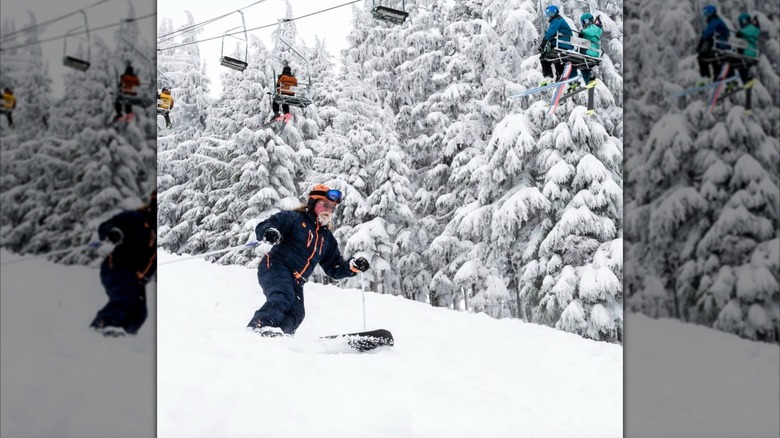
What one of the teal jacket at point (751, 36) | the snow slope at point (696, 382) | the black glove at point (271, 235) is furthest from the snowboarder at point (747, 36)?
the black glove at point (271, 235)

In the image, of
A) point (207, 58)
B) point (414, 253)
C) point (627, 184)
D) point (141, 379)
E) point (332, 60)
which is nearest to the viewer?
point (141, 379)

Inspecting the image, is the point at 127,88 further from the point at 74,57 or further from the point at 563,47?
the point at 563,47

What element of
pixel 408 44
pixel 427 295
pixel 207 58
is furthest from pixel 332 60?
pixel 427 295

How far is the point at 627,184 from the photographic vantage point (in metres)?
2.30

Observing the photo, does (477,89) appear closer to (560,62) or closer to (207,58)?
(560,62)

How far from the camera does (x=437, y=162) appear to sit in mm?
12414

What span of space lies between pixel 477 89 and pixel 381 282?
448 centimetres

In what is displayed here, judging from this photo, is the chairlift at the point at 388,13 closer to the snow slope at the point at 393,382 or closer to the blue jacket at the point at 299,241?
the blue jacket at the point at 299,241

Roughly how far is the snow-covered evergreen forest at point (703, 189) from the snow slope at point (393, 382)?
1.03 metres

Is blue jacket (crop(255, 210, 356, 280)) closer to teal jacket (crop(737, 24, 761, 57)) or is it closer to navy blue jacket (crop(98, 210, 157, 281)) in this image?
navy blue jacket (crop(98, 210, 157, 281))

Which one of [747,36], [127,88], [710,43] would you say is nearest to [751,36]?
[747,36]

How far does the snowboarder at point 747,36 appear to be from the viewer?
2.05 metres

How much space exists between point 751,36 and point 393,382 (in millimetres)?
2284

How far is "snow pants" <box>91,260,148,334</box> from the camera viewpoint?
6.13 ft
